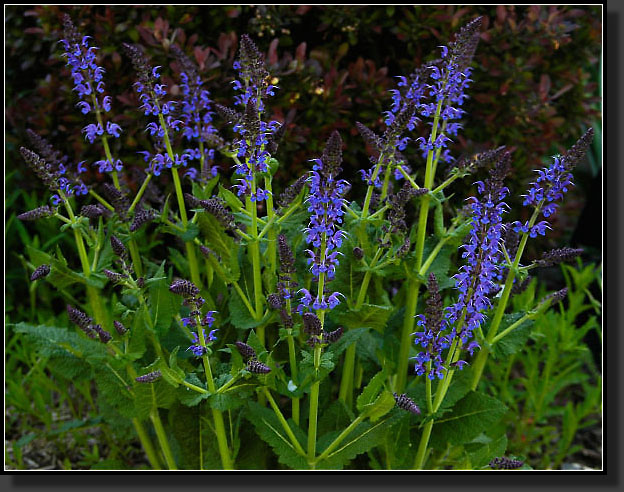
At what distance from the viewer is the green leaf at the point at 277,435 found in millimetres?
2498

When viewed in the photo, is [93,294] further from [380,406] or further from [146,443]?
[380,406]

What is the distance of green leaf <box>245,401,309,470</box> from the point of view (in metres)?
2.50

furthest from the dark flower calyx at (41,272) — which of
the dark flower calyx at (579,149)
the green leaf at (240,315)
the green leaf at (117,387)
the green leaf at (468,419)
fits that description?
the dark flower calyx at (579,149)

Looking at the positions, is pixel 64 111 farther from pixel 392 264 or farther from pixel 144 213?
pixel 392 264

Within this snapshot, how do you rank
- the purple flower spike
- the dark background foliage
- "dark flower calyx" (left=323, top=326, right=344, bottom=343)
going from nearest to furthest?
the purple flower spike
"dark flower calyx" (left=323, top=326, right=344, bottom=343)
the dark background foliage

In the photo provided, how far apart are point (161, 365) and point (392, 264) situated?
94 cm

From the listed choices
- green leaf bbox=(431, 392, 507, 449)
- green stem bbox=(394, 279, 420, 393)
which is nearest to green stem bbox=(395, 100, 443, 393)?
green stem bbox=(394, 279, 420, 393)

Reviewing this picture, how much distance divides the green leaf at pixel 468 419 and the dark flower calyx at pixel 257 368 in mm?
892

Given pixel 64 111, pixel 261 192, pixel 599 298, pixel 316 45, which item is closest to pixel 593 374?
pixel 599 298

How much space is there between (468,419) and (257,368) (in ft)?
3.11

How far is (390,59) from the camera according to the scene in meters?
4.41

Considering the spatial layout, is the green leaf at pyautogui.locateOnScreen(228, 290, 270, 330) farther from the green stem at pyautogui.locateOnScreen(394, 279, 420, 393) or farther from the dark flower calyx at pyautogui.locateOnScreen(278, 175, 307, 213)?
the green stem at pyautogui.locateOnScreen(394, 279, 420, 393)

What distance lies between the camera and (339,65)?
14.4ft

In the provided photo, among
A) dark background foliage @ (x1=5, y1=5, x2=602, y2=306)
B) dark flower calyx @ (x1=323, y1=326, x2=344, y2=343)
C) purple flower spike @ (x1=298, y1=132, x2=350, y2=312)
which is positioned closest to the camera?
purple flower spike @ (x1=298, y1=132, x2=350, y2=312)
